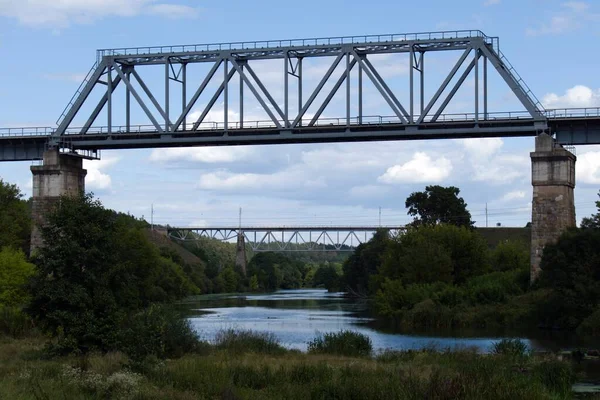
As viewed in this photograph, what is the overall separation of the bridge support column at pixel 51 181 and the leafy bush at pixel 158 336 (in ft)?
129

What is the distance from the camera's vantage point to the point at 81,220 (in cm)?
4369

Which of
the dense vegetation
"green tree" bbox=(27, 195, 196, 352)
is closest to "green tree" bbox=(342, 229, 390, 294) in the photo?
the dense vegetation

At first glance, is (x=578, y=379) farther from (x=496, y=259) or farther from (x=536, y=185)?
(x=496, y=259)

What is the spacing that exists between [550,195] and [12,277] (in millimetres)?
38346

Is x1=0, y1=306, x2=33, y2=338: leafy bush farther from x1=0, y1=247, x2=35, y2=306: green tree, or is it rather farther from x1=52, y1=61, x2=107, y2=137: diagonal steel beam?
x1=52, y1=61, x2=107, y2=137: diagonal steel beam

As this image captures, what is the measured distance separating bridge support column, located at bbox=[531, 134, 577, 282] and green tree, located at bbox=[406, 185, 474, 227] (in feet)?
164

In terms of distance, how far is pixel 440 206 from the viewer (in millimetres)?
120000

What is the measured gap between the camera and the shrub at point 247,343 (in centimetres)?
4303

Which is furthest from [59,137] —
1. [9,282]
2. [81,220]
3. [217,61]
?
[81,220]

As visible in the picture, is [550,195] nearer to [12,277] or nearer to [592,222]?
[592,222]

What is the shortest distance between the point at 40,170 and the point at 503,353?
5149 centimetres

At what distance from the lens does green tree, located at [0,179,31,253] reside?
8876cm

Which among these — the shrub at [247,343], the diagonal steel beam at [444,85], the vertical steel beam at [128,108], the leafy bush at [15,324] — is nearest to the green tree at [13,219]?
the vertical steel beam at [128,108]

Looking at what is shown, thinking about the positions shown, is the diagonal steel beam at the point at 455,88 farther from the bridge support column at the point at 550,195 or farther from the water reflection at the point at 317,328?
the water reflection at the point at 317,328
